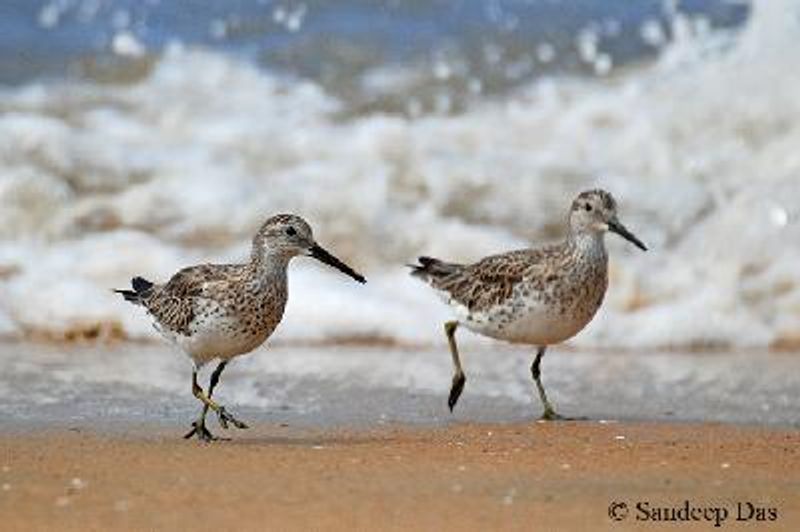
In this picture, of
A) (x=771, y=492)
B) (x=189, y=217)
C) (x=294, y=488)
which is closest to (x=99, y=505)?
(x=294, y=488)

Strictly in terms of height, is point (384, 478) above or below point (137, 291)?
below

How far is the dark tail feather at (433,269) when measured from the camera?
31.8 feet

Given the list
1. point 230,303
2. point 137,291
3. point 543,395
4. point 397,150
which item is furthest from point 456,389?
point 397,150

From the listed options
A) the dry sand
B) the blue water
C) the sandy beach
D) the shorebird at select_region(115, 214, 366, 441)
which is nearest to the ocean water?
the blue water

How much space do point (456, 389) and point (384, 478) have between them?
7.08 feet

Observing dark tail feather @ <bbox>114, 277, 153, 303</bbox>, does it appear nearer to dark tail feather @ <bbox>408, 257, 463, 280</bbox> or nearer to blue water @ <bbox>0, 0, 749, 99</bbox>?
dark tail feather @ <bbox>408, 257, 463, 280</bbox>

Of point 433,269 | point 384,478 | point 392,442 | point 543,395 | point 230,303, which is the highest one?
point 433,269

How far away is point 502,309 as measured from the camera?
29.7 feet

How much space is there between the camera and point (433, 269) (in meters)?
9.80

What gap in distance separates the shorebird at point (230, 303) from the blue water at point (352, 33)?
6790mm

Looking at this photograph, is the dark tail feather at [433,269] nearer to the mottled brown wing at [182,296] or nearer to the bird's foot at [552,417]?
the bird's foot at [552,417]

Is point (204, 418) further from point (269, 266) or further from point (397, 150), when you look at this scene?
point (397, 150)

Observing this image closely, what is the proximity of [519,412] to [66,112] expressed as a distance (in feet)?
20.7

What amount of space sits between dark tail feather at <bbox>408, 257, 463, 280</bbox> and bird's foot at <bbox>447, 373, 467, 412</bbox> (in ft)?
2.77
